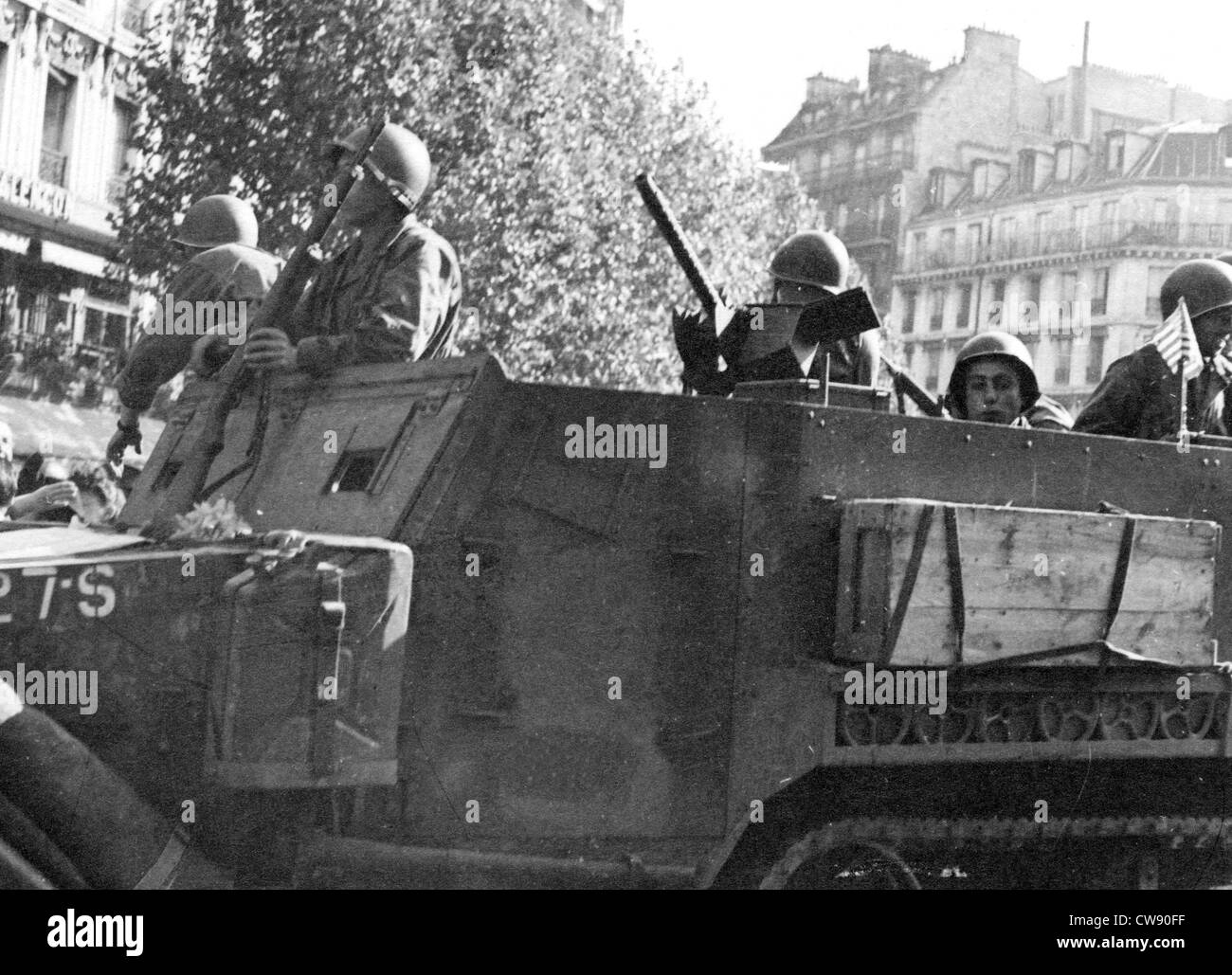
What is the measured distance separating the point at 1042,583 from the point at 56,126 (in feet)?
92.3

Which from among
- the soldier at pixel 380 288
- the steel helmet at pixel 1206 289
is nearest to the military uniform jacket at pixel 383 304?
the soldier at pixel 380 288

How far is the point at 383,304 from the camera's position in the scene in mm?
6504

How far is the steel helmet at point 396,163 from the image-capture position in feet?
22.2

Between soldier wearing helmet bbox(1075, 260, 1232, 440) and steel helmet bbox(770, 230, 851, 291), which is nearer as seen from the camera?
soldier wearing helmet bbox(1075, 260, 1232, 440)

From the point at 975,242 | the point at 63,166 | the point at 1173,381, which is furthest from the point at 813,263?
the point at 975,242

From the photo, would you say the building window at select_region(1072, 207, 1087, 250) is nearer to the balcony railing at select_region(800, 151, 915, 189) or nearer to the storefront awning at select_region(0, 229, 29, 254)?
the balcony railing at select_region(800, 151, 915, 189)

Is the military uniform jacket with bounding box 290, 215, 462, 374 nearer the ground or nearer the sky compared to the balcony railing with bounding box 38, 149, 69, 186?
nearer the ground

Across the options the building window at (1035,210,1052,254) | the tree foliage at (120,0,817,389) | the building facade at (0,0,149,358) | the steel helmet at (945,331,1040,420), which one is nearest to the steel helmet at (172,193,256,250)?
the steel helmet at (945,331,1040,420)

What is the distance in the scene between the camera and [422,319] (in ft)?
21.5

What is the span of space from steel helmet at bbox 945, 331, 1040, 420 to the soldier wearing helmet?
11.5 inches

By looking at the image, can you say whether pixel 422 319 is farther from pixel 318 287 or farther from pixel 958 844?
pixel 958 844

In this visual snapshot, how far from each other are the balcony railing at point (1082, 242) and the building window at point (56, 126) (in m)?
23.2

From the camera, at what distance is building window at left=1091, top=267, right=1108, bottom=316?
4794 cm

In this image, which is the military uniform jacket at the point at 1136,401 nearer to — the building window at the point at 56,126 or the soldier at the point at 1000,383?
the soldier at the point at 1000,383
